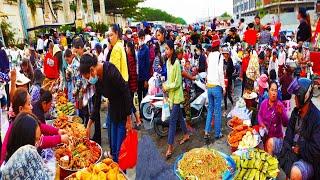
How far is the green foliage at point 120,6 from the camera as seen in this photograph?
58.4 m

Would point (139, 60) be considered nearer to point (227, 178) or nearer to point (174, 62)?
point (174, 62)

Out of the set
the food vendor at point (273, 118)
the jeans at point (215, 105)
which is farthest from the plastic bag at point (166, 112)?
the food vendor at point (273, 118)

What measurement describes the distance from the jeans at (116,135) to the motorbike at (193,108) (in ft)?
6.66

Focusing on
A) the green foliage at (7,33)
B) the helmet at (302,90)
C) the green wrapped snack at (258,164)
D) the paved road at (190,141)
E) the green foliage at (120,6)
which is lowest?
the paved road at (190,141)

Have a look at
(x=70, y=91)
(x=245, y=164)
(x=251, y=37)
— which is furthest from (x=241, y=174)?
(x=251, y=37)

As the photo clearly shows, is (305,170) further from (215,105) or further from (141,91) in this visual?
(141,91)

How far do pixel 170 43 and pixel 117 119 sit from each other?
1.75 metres

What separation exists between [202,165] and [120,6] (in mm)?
59344

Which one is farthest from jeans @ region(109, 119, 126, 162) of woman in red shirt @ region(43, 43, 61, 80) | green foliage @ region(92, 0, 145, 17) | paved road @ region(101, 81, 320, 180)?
green foliage @ region(92, 0, 145, 17)

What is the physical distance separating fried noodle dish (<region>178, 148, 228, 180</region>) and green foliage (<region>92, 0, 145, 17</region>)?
55.1 metres

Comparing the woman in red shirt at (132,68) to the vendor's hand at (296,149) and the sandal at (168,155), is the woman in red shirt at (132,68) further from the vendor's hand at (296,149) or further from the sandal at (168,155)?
the vendor's hand at (296,149)

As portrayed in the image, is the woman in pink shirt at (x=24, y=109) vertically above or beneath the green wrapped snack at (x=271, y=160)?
above

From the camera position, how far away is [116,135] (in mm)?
4902

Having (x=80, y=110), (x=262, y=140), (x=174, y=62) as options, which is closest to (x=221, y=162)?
(x=262, y=140)
